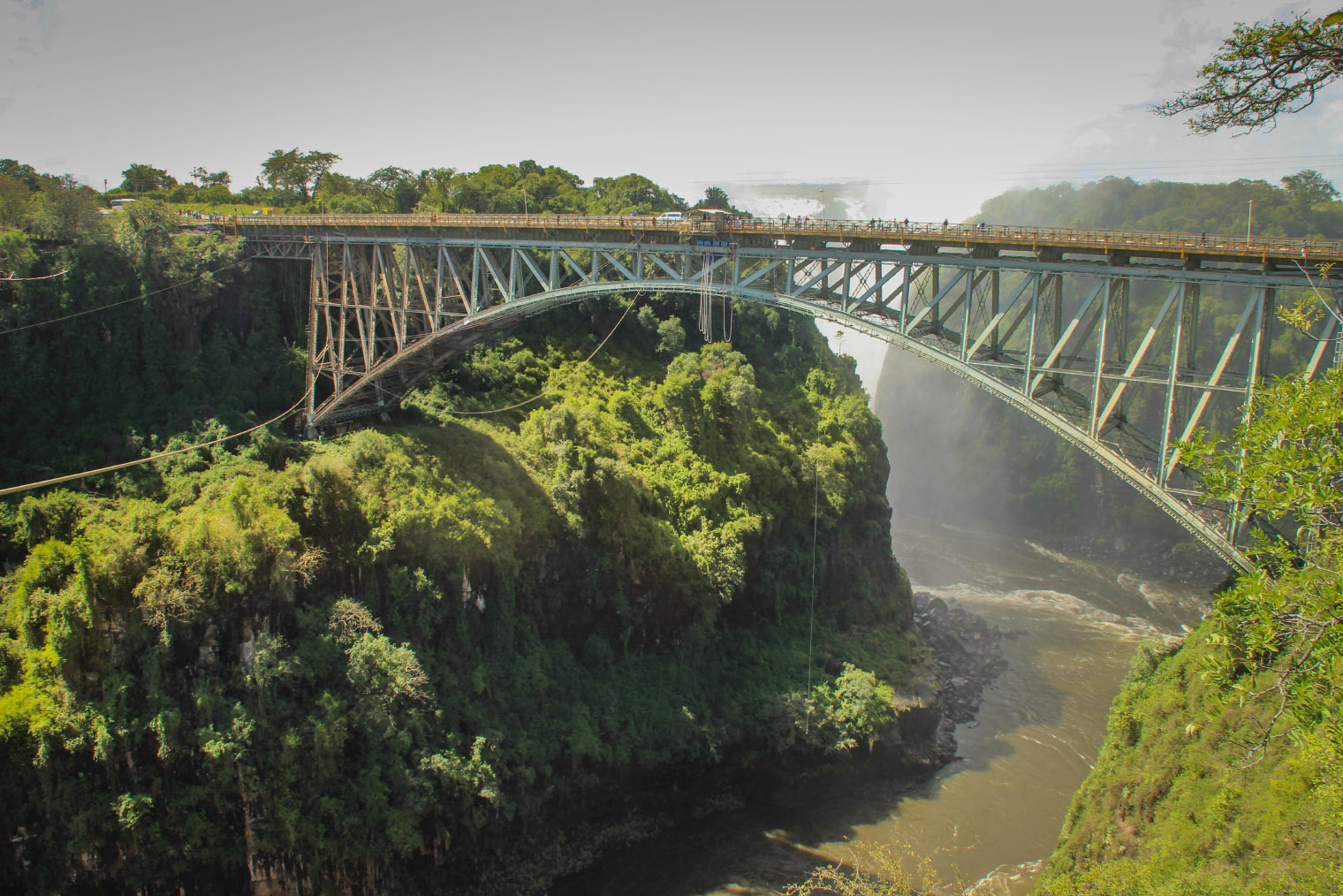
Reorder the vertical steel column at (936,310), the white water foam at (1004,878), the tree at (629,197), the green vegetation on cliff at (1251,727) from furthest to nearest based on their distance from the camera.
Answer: the tree at (629,197) < the white water foam at (1004,878) < the vertical steel column at (936,310) < the green vegetation on cliff at (1251,727)

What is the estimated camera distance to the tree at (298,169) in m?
49.8

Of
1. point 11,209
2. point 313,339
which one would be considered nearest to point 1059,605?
point 313,339

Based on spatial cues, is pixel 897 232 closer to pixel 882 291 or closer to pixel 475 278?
pixel 882 291

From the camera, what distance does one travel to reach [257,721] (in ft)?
62.2

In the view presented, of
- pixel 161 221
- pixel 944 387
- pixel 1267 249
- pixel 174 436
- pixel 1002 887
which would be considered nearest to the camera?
pixel 1267 249

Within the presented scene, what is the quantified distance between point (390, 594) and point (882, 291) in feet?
52.7

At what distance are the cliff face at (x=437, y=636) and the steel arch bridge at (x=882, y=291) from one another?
11.0 ft

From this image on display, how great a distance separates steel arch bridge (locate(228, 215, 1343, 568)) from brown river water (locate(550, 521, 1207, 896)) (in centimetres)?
1184

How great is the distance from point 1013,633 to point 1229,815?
968 inches

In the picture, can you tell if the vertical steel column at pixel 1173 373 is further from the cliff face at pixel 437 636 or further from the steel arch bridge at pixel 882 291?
the cliff face at pixel 437 636

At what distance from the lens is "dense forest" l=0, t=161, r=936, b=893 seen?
18.1 metres

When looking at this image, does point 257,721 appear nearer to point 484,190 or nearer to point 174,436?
point 174,436

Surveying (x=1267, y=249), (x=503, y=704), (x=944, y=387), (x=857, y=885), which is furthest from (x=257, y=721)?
(x=944, y=387)

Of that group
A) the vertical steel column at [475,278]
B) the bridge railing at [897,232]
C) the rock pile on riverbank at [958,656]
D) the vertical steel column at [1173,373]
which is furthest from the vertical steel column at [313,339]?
the rock pile on riverbank at [958,656]
